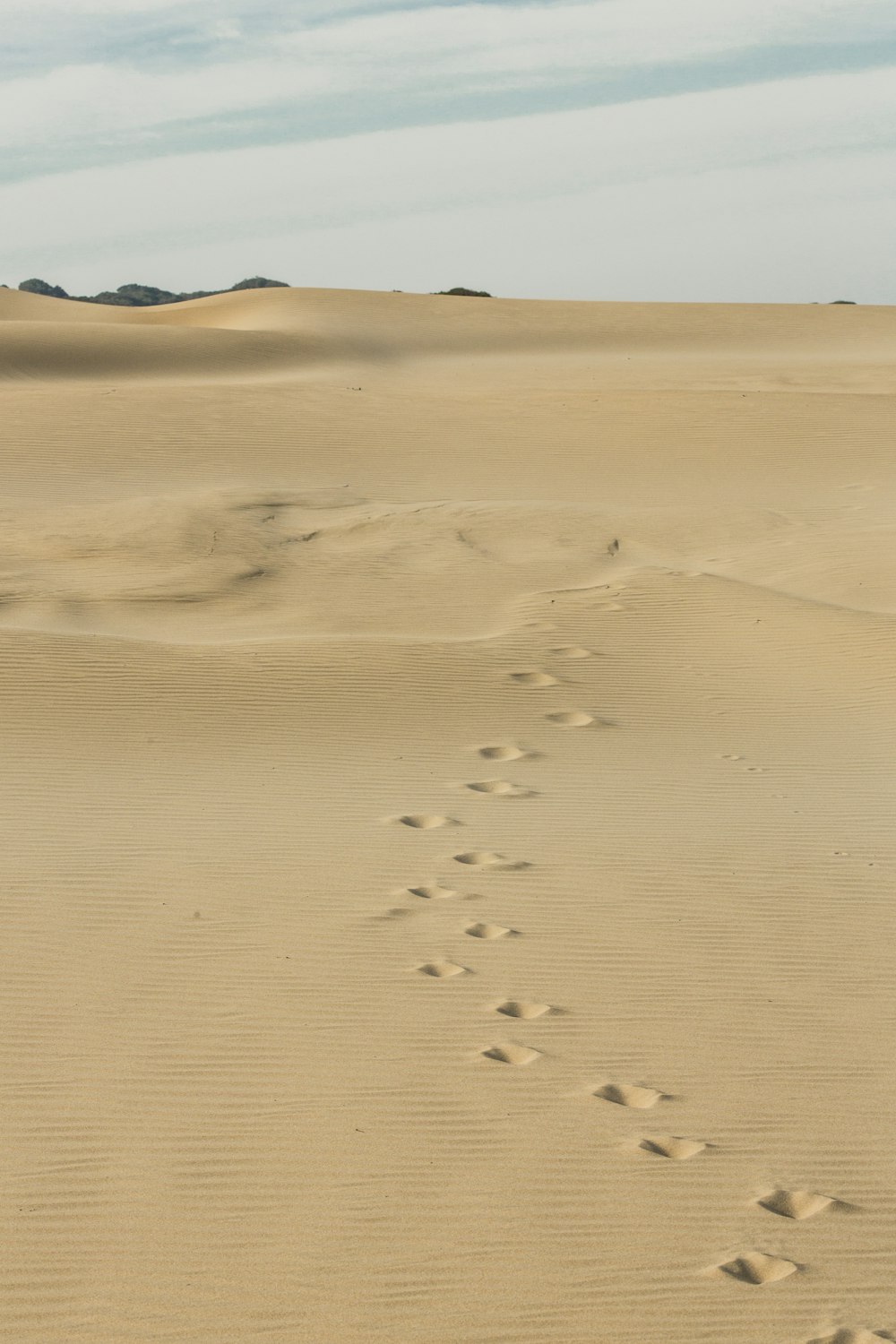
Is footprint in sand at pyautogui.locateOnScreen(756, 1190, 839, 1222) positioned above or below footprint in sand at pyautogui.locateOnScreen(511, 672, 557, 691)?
below

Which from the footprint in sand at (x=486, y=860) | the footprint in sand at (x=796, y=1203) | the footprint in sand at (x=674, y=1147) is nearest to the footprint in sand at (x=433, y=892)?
the footprint in sand at (x=486, y=860)

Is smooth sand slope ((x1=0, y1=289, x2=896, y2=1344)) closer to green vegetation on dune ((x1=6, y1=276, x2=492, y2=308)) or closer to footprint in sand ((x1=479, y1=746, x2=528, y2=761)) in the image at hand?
footprint in sand ((x1=479, y1=746, x2=528, y2=761))

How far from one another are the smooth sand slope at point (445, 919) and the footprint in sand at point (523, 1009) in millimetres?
60

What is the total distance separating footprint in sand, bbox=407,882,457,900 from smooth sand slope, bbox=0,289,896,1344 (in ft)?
0.05

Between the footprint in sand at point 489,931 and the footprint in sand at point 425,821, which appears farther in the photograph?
the footprint in sand at point 425,821

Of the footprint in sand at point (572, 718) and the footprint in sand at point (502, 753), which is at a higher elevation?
the footprint in sand at point (572, 718)

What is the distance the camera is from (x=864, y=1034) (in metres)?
5.06

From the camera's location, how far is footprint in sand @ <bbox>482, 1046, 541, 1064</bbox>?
4734mm

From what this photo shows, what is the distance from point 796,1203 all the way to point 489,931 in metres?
2.06

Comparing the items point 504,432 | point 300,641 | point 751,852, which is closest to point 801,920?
point 751,852

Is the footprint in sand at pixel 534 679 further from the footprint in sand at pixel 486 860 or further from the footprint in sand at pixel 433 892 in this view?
the footprint in sand at pixel 433 892

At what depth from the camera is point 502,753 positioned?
8.61 m

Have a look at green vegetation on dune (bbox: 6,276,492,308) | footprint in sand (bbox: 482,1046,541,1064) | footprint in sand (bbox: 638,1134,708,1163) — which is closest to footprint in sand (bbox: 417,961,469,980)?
footprint in sand (bbox: 482,1046,541,1064)

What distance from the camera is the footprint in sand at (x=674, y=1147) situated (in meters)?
4.19
